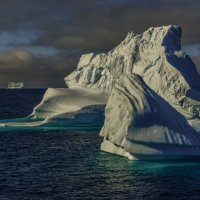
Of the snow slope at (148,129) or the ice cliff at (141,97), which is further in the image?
the ice cliff at (141,97)

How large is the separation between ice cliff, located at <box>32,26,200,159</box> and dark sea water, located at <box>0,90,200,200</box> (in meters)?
1.95

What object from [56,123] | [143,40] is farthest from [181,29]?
[56,123]

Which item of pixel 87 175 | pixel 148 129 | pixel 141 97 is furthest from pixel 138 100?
pixel 87 175

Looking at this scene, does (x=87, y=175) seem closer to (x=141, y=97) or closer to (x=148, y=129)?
(x=148, y=129)

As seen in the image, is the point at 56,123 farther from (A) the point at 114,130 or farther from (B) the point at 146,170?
A: (B) the point at 146,170

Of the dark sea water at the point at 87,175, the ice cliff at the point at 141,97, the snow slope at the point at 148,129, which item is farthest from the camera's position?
the ice cliff at the point at 141,97

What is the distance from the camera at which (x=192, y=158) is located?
4484 cm

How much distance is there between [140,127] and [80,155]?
8.61 meters

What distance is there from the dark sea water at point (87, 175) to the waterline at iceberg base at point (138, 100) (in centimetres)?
199

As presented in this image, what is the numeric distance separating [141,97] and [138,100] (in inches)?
17.0

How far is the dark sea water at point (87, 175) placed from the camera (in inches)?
1297

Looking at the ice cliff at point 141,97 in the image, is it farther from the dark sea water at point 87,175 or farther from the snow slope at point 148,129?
the dark sea water at point 87,175

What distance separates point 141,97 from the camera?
1769 inches

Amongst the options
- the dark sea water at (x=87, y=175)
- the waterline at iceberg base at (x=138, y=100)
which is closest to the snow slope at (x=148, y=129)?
the waterline at iceberg base at (x=138, y=100)
